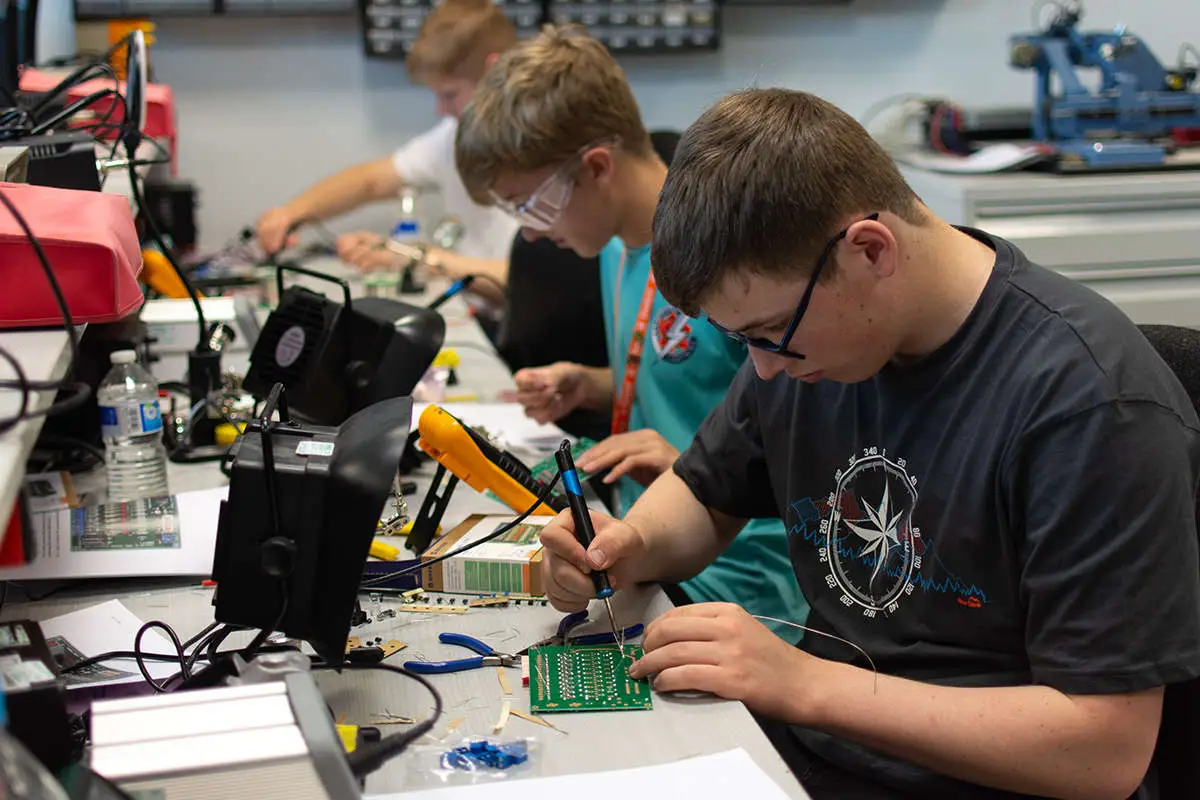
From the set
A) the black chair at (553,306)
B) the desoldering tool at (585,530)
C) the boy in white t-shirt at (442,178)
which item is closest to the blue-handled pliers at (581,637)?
the desoldering tool at (585,530)

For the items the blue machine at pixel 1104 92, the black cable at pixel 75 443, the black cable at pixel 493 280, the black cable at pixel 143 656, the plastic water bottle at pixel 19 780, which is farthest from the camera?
the blue machine at pixel 1104 92

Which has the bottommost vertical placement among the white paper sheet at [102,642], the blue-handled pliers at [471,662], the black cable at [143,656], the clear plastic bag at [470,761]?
the white paper sheet at [102,642]

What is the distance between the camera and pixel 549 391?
6.63 ft

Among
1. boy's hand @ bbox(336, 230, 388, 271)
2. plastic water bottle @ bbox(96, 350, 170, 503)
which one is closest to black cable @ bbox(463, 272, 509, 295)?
boy's hand @ bbox(336, 230, 388, 271)

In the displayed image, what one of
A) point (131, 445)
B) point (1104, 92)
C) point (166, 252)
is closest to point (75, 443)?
point (131, 445)

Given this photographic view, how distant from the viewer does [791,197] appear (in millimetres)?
1083

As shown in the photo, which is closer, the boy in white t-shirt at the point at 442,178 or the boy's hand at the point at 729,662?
the boy's hand at the point at 729,662

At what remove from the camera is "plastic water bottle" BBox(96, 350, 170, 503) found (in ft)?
5.40

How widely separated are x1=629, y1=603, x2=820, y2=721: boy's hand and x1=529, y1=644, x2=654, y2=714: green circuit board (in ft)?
0.08

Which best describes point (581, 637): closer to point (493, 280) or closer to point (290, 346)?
point (290, 346)

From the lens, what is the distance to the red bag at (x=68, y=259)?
3.94 ft

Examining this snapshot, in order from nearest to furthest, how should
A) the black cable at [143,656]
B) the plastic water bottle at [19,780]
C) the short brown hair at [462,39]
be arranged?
the plastic water bottle at [19,780]
the black cable at [143,656]
the short brown hair at [462,39]

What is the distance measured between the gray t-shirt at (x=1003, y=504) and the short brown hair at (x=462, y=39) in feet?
6.79

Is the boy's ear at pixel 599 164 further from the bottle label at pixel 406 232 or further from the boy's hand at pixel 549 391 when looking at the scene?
the bottle label at pixel 406 232
